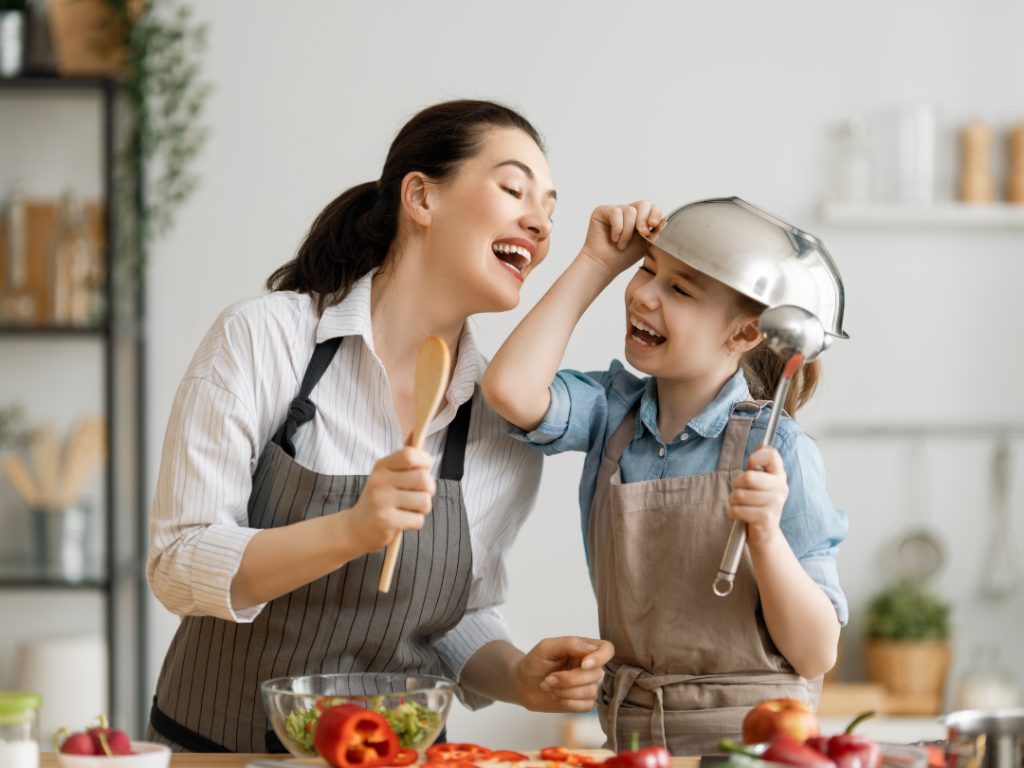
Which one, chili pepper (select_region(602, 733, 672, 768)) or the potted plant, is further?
the potted plant

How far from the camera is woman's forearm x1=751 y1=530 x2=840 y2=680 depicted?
1001 millimetres

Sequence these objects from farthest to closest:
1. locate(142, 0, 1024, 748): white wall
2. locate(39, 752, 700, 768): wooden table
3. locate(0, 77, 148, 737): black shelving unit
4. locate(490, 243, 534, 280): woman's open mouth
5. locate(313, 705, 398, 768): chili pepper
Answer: locate(142, 0, 1024, 748): white wall → locate(0, 77, 148, 737): black shelving unit → locate(490, 243, 534, 280): woman's open mouth → locate(39, 752, 700, 768): wooden table → locate(313, 705, 398, 768): chili pepper

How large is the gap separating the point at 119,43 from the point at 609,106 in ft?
4.22

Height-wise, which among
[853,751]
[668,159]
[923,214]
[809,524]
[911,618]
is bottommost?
[911,618]

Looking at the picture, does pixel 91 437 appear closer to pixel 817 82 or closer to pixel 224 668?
pixel 224 668

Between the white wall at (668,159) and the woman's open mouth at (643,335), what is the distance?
141 cm

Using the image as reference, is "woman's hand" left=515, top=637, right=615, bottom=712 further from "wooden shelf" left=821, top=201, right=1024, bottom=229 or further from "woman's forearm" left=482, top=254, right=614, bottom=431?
"wooden shelf" left=821, top=201, right=1024, bottom=229

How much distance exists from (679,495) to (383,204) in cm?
59

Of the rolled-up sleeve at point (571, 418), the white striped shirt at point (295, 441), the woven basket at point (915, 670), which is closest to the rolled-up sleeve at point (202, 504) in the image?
the white striped shirt at point (295, 441)

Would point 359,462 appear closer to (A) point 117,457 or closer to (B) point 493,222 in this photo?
(B) point 493,222

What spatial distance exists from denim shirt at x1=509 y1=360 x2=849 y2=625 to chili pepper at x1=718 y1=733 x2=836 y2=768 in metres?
0.33

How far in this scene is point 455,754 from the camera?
0.97 meters

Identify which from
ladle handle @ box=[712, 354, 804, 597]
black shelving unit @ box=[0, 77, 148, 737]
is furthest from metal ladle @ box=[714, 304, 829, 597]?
black shelving unit @ box=[0, 77, 148, 737]

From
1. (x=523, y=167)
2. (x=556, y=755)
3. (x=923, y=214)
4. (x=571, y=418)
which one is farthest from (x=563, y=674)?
(x=923, y=214)
